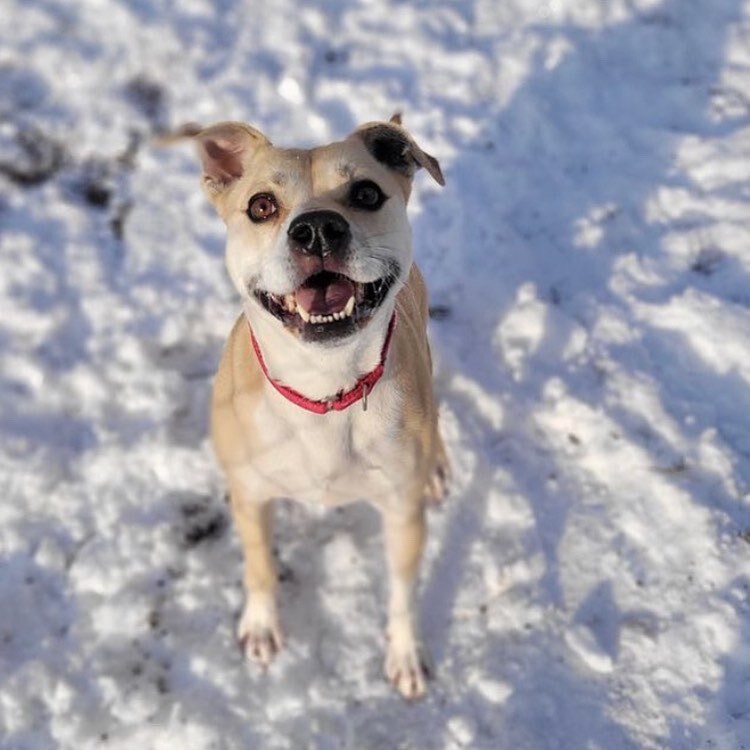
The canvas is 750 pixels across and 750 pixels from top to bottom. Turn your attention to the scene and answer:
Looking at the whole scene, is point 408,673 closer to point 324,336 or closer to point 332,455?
point 332,455

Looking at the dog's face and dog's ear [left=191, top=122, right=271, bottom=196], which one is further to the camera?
dog's ear [left=191, top=122, right=271, bottom=196]

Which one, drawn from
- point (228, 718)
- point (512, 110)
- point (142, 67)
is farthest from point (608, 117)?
point (228, 718)

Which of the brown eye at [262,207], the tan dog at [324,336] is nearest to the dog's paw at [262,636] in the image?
the tan dog at [324,336]

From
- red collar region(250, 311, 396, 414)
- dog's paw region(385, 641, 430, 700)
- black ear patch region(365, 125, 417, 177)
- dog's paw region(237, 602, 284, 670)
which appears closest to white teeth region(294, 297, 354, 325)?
red collar region(250, 311, 396, 414)

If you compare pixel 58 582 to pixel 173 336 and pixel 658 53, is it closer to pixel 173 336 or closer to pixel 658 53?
pixel 173 336

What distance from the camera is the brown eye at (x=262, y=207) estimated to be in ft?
9.75

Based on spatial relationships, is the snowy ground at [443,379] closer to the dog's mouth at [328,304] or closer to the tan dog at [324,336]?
the tan dog at [324,336]

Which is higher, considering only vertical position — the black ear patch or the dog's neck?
the black ear patch

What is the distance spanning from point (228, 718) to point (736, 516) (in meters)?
2.66

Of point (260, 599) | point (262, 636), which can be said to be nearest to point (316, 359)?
point (260, 599)

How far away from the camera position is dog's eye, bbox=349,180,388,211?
2998mm

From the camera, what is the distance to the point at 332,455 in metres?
3.26

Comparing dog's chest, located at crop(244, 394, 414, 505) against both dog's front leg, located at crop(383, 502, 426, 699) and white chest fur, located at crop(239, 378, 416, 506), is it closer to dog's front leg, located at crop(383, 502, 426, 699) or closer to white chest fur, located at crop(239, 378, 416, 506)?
white chest fur, located at crop(239, 378, 416, 506)

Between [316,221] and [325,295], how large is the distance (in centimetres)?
26
